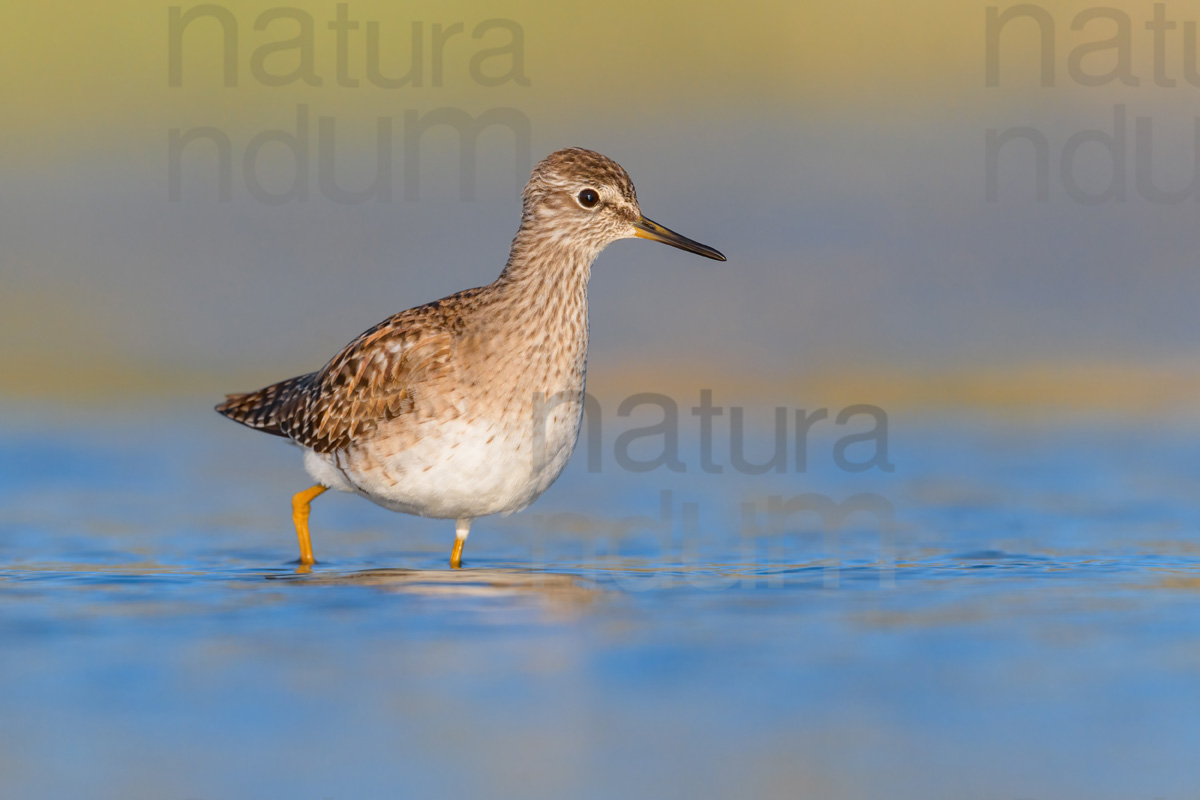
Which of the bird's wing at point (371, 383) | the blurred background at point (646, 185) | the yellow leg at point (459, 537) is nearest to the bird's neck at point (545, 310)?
Answer: the bird's wing at point (371, 383)

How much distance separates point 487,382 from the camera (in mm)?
9398

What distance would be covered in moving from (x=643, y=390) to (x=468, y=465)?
22.9 feet

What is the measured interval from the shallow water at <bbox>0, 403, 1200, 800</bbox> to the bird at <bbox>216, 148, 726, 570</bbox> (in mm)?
513

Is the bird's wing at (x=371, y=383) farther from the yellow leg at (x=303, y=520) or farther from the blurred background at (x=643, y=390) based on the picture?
the blurred background at (x=643, y=390)

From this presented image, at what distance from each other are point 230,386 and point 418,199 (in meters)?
5.31

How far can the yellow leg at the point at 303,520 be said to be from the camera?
397 inches

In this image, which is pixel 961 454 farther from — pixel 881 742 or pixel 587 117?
pixel 587 117

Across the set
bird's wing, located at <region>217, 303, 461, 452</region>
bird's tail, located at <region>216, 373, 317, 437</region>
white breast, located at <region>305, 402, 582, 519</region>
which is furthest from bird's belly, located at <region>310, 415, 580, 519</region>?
bird's tail, located at <region>216, 373, 317, 437</region>

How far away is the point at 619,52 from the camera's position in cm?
2400

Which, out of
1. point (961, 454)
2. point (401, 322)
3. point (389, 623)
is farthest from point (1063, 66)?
point (389, 623)

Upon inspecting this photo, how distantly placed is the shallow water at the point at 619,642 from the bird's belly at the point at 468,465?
0.43 m

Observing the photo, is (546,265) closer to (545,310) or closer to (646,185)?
(545,310)

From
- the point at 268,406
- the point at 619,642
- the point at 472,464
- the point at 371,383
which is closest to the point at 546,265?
Result: the point at 371,383

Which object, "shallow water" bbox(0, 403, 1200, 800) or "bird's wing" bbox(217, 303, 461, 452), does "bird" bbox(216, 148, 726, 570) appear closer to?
"bird's wing" bbox(217, 303, 461, 452)
